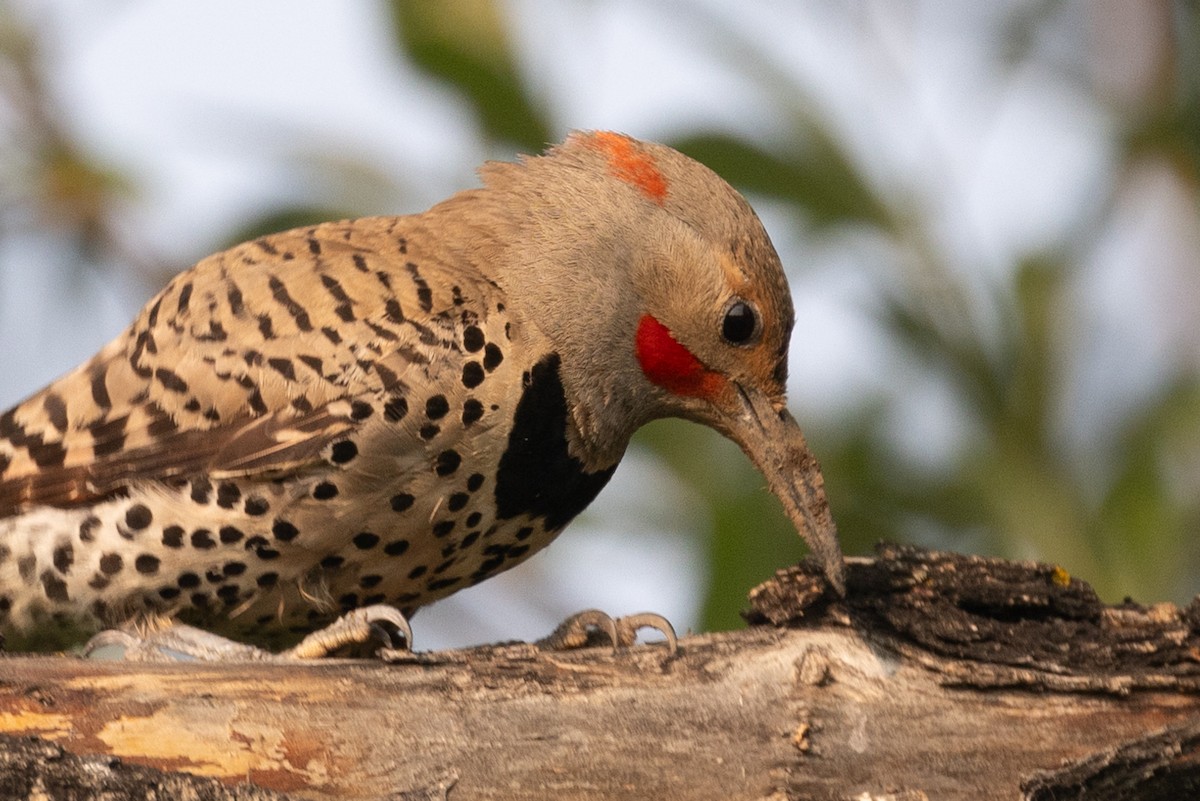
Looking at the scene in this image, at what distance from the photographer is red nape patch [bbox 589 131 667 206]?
183 inches

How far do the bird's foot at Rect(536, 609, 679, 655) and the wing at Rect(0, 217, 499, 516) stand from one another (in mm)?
771

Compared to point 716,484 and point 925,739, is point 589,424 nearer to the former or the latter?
point 716,484

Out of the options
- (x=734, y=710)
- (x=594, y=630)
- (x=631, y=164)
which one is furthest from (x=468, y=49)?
(x=734, y=710)

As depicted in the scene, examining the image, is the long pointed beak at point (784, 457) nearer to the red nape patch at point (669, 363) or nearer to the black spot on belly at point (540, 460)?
the red nape patch at point (669, 363)

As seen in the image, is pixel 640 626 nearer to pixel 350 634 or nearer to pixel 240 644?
pixel 350 634

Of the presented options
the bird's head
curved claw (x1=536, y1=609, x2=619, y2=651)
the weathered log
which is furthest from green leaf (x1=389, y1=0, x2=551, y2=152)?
the weathered log

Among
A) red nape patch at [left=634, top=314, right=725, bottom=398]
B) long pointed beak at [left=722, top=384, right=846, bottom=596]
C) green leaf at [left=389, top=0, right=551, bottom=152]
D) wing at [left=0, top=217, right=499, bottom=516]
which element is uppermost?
green leaf at [left=389, top=0, right=551, bottom=152]

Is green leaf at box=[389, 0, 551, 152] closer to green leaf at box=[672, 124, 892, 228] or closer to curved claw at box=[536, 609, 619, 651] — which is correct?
green leaf at box=[672, 124, 892, 228]

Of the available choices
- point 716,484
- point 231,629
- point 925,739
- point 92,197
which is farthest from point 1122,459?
point 92,197

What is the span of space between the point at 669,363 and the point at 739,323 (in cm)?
24

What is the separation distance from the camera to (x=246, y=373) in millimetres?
4211

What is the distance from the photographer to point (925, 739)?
340 centimetres

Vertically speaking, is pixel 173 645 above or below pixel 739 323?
below

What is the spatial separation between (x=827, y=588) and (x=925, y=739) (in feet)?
1.34
